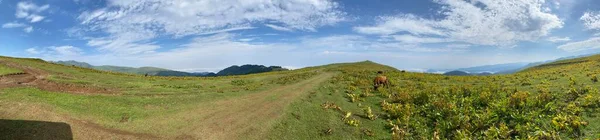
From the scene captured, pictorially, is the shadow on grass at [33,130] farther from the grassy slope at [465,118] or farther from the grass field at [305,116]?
the grassy slope at [465,118]

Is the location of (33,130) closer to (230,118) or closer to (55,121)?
(55,121)

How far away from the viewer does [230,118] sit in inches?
798

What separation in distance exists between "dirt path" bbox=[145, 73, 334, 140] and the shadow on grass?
442 cm

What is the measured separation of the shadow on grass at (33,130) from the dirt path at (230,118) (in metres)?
4.42

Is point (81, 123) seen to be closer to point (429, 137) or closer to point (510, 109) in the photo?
point (429, 137)

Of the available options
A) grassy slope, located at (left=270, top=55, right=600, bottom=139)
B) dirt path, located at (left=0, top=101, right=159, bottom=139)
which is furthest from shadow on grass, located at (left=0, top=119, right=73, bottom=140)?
grassy slope, located at (left=270, top=55, right=600, bottom=139)

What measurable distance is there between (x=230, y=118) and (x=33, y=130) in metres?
9.75

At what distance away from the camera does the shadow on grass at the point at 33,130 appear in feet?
48.4

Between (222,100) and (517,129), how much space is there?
1987 centimetres

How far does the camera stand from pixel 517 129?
16.6m

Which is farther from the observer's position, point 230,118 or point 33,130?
point 230,118

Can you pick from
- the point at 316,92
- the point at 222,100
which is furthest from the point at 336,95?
the point at 222,100

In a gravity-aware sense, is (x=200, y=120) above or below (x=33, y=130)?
below

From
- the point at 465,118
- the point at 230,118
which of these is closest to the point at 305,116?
the point at 230,118
